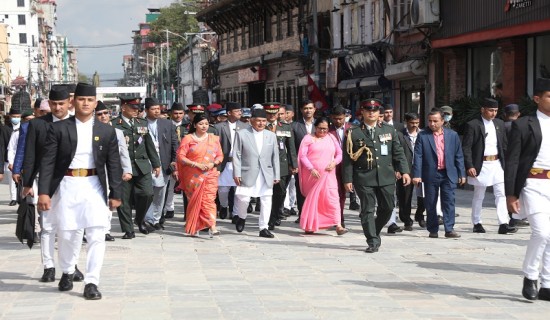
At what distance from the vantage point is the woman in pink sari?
14.7 m

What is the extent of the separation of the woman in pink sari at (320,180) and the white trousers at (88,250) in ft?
17.6

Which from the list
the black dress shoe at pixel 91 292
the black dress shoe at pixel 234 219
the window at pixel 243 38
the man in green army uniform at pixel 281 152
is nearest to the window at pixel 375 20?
the man in green army uniform at pixel 281 152

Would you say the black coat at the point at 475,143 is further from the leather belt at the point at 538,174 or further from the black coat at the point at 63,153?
the black coat at the point at 63,153

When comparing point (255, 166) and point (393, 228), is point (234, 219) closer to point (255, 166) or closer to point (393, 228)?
point (255, 166)

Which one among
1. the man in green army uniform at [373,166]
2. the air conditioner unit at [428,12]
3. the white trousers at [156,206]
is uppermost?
the air conditioner unit at [428,12]

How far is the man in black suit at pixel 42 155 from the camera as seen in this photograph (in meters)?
10.0

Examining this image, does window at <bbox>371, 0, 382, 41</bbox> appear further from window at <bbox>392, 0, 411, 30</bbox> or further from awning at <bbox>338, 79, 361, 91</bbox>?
window at <bbox>392, 0, 411, 30</bbox>

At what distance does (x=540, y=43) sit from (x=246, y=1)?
1220 inches

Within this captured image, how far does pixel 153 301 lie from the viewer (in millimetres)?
9266

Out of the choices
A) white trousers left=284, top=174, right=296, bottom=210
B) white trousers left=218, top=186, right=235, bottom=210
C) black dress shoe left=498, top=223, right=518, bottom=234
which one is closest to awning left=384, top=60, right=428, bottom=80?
white trousers left=284, top=174, right=296, bottom=210

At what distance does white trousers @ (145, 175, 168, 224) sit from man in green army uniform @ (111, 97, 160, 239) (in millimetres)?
505

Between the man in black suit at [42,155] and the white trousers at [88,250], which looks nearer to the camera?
the white trousers at [88,250]

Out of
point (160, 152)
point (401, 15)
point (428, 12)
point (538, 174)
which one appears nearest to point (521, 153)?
point (538, 174)

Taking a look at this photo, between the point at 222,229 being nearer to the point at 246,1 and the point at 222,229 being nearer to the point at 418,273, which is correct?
the point at 418,273
